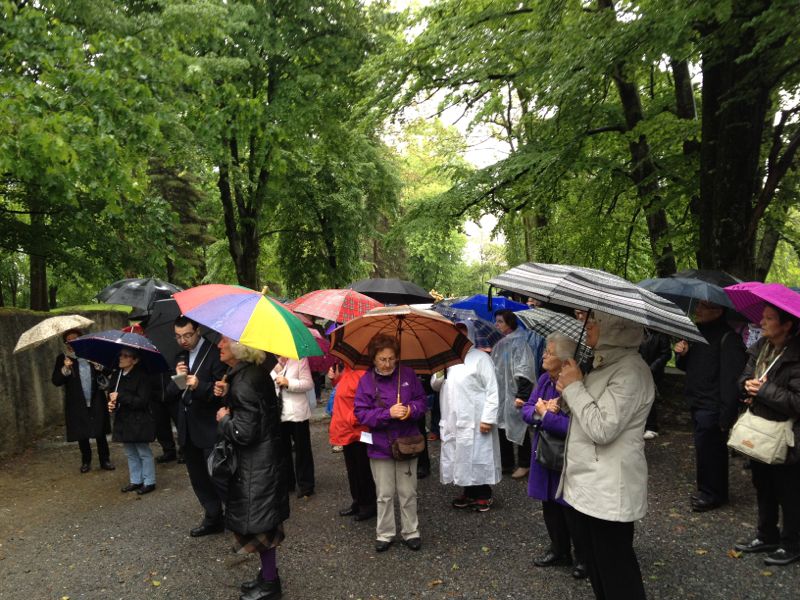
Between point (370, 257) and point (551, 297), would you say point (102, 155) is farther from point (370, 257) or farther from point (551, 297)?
point (370, 257)

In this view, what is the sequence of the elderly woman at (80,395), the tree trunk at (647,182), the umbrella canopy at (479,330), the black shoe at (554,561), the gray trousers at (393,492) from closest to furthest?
the black shoe at (554,561) → the gray trousers at (393,492) → the umbrella canopy at (479,330) → the elderly woman at (80,395) → the tree trunk at (647,182)

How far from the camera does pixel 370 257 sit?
2969cm

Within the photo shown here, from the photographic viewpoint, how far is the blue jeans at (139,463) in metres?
6.43

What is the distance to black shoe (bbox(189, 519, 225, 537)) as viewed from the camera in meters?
5.03

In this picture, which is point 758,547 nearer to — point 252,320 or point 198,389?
point 252,320

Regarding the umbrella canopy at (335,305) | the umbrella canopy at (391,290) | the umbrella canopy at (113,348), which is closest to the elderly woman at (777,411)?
the umbrella canopy at (335,305)

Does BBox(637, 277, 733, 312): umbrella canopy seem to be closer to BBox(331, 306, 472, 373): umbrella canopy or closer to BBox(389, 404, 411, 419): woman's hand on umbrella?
BBox(331, 306, 472, 373): umbrella canopy

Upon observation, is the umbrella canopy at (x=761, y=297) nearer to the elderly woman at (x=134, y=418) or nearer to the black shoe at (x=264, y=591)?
the black shoe at (x=264, y=591)

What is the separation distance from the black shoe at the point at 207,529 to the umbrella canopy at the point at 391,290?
4.44 meters

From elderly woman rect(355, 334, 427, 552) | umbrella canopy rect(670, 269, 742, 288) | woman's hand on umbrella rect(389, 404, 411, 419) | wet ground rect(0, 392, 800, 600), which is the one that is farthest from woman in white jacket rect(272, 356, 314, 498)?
umbrella canopy rect(670, 269, 742, 288)

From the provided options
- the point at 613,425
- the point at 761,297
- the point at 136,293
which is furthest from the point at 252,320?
the point at 136,293

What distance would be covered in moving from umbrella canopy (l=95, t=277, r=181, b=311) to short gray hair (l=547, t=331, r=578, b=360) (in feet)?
21.6

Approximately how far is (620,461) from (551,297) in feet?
3.31

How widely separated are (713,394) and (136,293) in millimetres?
7904
